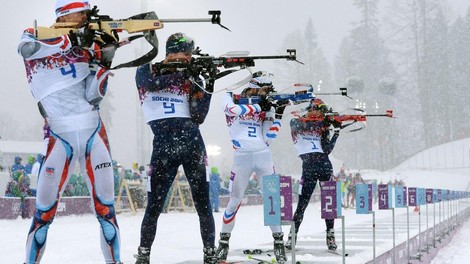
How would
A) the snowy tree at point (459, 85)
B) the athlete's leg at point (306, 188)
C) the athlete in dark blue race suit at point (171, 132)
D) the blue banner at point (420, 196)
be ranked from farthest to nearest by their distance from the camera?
the snowy tree at point (459, 85) < the blue banner at point (420, 196) < the athlete's leg at point (306, 188) < the athlete in dark blue race suit at point (171, 132)

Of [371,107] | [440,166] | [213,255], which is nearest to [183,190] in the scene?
[213,255]

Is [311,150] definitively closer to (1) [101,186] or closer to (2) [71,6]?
(1) [101,186]

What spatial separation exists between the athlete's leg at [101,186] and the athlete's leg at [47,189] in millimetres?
136

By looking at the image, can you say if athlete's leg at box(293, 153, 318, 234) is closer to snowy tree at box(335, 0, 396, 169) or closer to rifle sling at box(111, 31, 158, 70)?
rifle sling at box(111, 31, 158, 70)

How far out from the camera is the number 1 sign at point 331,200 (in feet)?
22.2

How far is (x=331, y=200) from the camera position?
6.84m

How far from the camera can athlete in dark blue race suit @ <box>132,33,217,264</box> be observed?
20.4 feet

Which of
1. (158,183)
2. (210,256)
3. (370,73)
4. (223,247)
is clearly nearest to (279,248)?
(223,247)

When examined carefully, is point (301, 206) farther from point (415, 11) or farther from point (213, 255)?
point (415, 11)

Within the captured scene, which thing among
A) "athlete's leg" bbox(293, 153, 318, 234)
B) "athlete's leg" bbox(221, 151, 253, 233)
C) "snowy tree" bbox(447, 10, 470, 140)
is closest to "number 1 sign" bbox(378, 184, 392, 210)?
"athlete's leg" bbox(293, 153, 318, 234)

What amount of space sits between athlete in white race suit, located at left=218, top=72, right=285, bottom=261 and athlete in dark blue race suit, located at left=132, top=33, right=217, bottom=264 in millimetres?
1646

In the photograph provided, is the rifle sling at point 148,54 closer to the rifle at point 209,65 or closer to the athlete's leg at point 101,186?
the athlete's leg at point 101,186

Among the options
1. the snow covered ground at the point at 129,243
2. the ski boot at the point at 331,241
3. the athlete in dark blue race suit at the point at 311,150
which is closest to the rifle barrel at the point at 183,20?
the snow covered ground at the point at 129,243

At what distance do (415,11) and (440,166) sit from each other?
1020 inches
